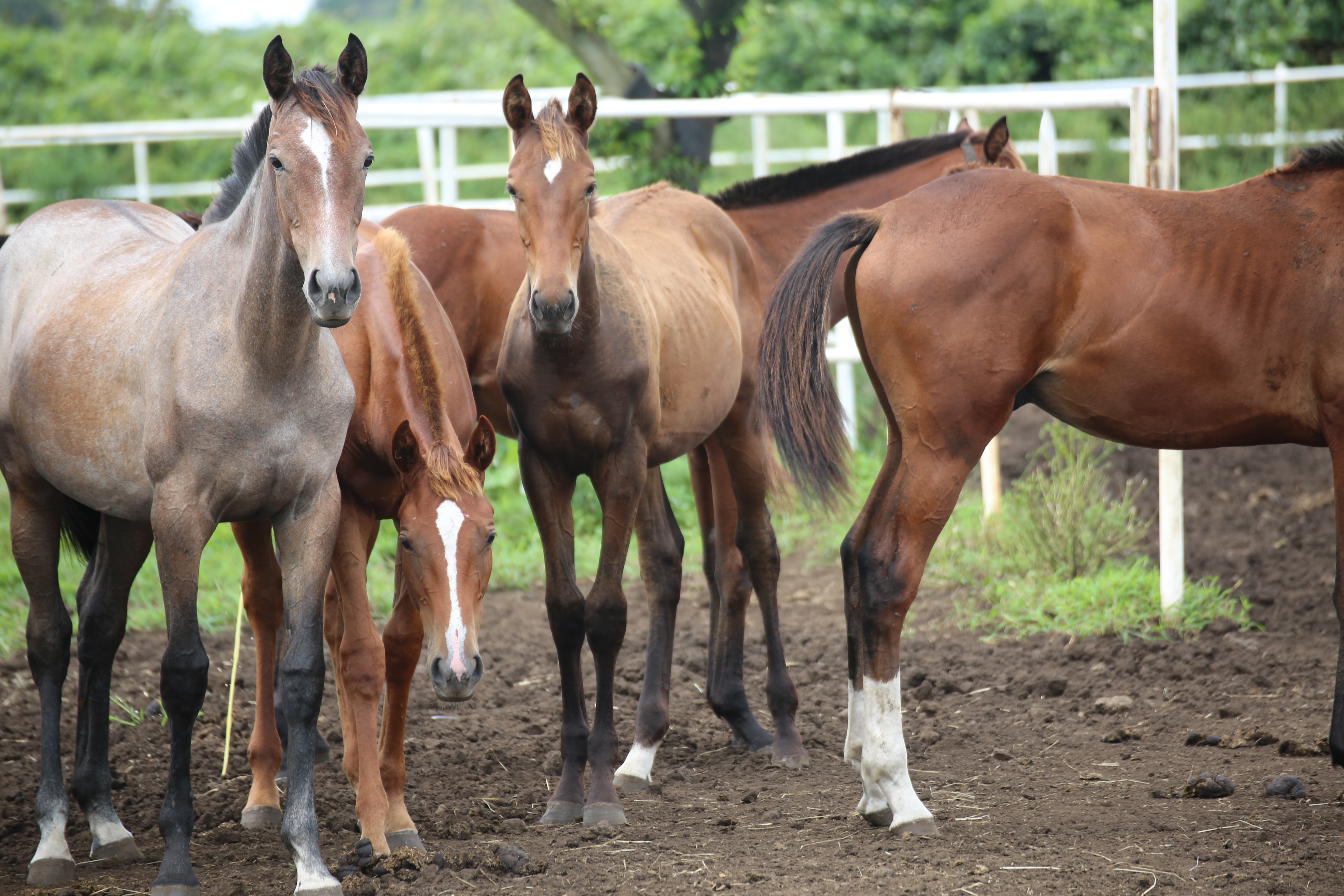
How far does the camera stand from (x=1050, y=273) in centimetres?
351

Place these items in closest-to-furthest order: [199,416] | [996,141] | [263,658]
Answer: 1. [199,416]
2. [263,658]
3. [996,141]

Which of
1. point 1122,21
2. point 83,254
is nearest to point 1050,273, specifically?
point 83,254

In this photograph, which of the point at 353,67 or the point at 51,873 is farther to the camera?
the point at 51,873

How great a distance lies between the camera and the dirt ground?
126 inches

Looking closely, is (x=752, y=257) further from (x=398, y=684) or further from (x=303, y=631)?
(x=303, y=631)

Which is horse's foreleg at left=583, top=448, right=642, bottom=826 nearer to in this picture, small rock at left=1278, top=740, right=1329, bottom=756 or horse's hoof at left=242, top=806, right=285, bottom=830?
horse's hoof at left=242, top=806, right=285, bottom=830

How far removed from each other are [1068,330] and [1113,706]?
73.7 inches

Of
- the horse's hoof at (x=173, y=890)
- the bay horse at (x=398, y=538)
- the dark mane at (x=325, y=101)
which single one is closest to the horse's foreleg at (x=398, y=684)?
the bay horse at (x=398, y=538)

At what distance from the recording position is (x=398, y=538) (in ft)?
12.0

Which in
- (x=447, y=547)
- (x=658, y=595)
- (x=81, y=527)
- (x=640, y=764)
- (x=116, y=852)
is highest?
(x=447, y=547)

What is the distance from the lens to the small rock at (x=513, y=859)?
10.7 feet

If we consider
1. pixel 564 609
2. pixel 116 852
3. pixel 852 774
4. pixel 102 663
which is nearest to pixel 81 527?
pixel 102 663

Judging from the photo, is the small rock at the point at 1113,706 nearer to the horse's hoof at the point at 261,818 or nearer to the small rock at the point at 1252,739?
the small rock at the point at 1252,739

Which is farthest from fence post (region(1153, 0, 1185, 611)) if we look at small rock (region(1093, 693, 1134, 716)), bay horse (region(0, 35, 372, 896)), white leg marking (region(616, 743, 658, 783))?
bay horse (region(0, 35, 372, 896))
